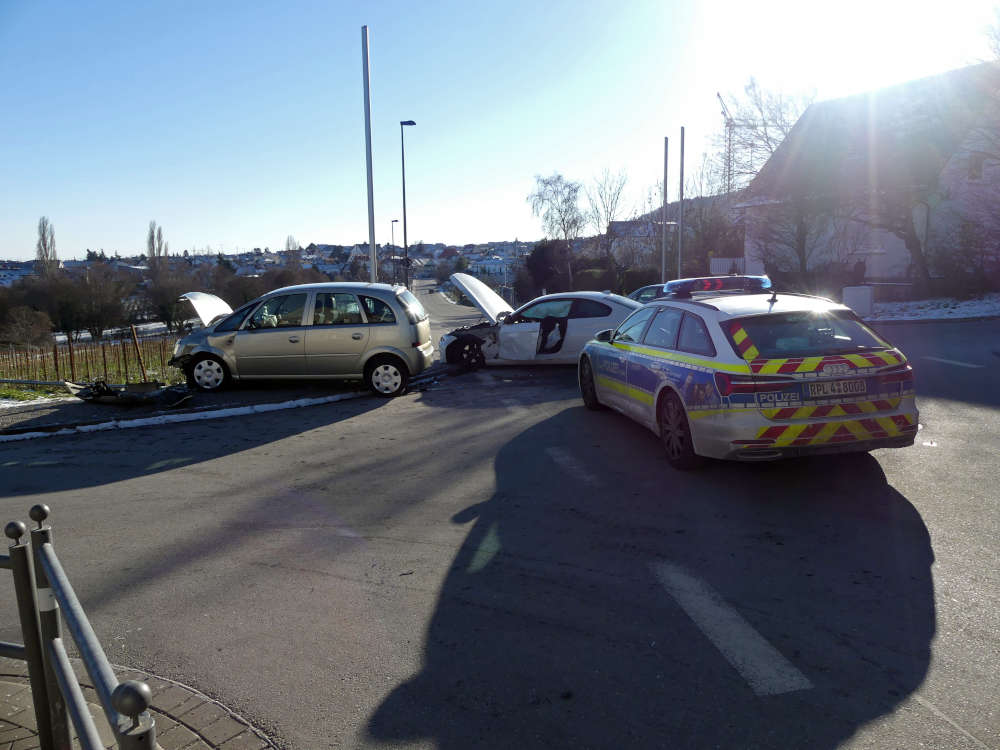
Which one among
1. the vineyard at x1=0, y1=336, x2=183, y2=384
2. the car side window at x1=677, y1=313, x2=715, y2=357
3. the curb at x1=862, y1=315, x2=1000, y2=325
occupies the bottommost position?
the vineyard at x1=0, y1=336, x2=183, y2=384

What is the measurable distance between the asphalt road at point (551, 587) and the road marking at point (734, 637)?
2cm

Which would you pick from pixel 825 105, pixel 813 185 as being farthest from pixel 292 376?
pixel 825 105

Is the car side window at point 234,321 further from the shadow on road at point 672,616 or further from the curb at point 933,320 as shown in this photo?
the curb at point 933,320

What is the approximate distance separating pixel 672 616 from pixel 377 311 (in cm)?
853

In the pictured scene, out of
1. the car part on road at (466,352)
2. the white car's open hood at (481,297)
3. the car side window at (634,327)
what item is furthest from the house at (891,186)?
the car side window at (634,327)

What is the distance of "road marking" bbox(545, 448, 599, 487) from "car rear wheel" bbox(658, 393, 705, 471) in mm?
766

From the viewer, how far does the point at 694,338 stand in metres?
7.04

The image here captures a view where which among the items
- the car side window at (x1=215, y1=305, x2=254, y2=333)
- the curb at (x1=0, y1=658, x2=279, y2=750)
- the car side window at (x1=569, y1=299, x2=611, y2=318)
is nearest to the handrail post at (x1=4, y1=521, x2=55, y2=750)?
the curb at (x1=0, y1=658, x2=279, y2=750)

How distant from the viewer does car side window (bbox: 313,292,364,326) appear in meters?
11.9

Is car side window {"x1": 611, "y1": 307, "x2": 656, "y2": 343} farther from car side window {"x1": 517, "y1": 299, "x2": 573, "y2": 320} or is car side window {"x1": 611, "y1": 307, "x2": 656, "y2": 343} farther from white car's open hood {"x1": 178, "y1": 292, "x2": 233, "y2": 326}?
white car's open hood {"x1": 178, "y1": 292, "x2": 233, "y2": 326}

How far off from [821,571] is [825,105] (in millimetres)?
36360

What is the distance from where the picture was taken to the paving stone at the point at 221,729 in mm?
3180

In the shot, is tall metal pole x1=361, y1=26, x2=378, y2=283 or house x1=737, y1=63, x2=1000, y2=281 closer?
tall metal pole x1=361, y1=26, x2=378, y2=283

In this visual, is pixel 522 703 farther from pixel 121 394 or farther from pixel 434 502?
pixel 121 394
